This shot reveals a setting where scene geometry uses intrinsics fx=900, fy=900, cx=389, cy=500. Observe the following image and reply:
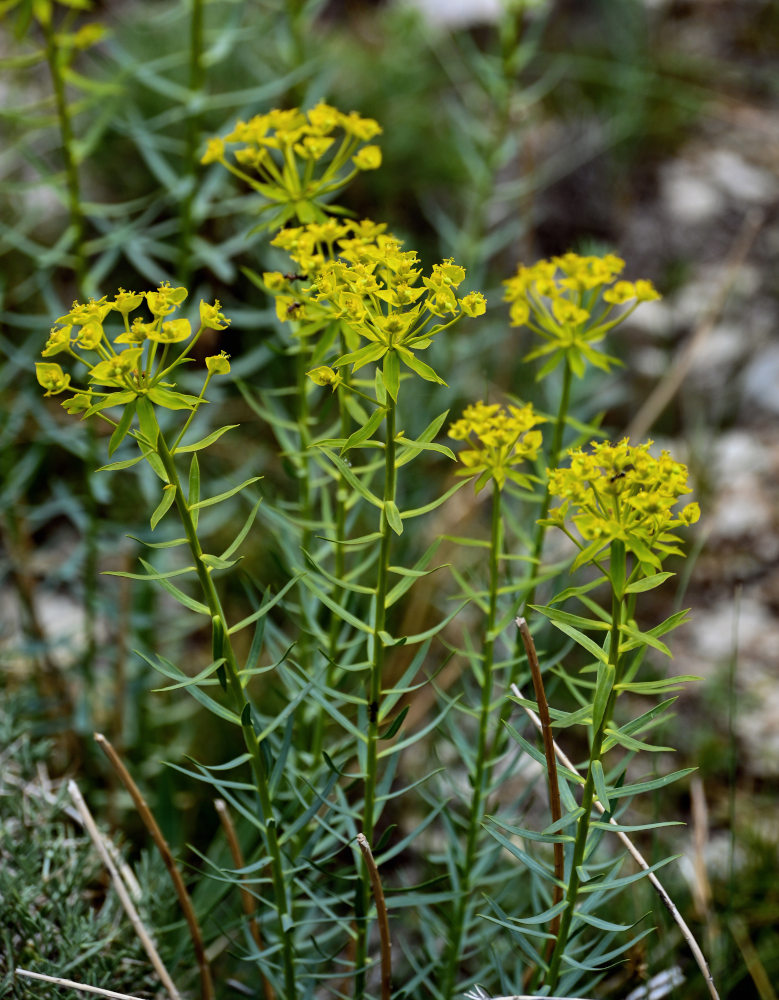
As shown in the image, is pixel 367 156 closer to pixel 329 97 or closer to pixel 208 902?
pixel 208 902

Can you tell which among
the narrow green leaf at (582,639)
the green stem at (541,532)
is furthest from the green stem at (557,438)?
the narrow green leaf at (582,639)

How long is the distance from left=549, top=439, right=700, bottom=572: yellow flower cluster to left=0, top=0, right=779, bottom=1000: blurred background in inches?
21.0

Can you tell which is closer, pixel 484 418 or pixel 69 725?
pixel 484 418

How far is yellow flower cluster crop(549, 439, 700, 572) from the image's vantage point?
2.14 ft

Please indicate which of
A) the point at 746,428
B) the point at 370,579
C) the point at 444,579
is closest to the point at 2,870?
the point at 370,579

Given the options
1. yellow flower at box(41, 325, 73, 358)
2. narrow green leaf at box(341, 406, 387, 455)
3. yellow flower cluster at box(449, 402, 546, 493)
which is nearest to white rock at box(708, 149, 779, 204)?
yellow flower cluster at box(449, 402, 546, 493)

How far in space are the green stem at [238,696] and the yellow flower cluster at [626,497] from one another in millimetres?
271

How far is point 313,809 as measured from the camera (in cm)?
79

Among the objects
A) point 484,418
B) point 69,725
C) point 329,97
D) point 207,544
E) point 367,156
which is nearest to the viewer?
point 484,418

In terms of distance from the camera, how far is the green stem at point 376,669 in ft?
2.32

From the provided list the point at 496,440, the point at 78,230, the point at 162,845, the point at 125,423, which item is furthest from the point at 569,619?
the point at 78,230

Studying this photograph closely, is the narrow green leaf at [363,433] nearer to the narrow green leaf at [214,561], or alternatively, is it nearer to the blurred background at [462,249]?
the narrow green leaf at [214,561]

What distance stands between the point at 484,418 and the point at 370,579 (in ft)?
3.02

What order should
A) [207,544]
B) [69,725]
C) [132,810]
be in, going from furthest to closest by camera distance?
[207,544] → [132,810] → [69,725]
